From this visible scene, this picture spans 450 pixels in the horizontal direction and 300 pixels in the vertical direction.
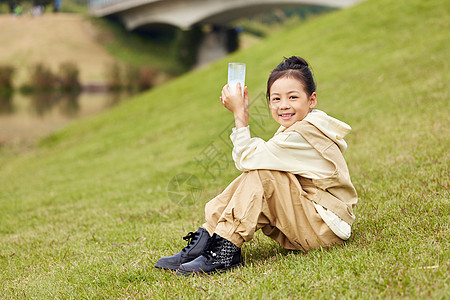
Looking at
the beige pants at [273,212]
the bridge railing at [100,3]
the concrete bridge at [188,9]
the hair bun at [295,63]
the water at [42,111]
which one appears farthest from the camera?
the bridge railing at [100,3]

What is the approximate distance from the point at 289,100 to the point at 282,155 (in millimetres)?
389

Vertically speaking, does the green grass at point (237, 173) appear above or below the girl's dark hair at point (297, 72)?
below

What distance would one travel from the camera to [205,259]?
2660mm

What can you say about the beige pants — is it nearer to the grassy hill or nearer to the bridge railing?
the grassy hill

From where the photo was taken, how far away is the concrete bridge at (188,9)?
2750 centimetres

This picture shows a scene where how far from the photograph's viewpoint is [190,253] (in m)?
2.80

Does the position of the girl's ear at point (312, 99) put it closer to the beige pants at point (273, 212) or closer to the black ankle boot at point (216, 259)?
the beige pants at point (273, 212)

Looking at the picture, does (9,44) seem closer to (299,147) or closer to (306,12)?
(299,147)

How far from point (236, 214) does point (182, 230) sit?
1415mm

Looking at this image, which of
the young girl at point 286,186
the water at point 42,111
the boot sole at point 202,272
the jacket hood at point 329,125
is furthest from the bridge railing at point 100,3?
the boot sole at point 202,272

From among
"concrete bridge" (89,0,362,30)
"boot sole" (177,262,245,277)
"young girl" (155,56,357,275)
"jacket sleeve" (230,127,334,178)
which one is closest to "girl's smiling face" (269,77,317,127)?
"young girl" (155,56,357,275)

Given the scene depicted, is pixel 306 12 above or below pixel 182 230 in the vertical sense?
above

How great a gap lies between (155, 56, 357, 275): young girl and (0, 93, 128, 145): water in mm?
14103

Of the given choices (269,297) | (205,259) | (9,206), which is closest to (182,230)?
(205,259)
